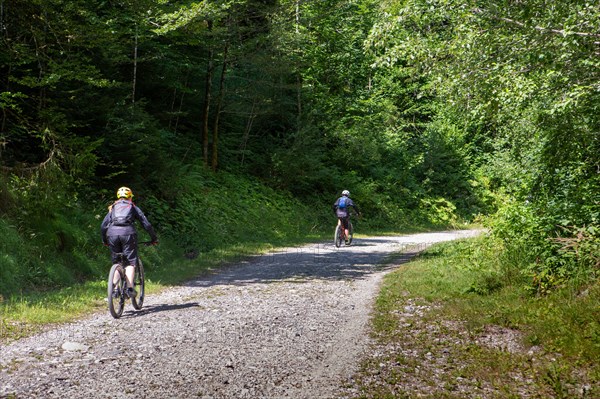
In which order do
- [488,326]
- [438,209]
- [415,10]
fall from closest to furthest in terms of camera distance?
[488,326] → [415,10] → [438,209]

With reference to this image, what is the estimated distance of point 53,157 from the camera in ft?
42.2

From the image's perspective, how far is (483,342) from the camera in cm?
699

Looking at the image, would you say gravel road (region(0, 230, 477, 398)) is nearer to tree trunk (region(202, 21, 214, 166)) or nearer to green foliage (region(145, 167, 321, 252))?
green foliage (region(145, 167, 321, 252))

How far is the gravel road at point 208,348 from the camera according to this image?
5.32 meters

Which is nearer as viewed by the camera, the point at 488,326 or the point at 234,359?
the point at 234,359

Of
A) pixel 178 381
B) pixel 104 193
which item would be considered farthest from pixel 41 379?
pixel 104 193

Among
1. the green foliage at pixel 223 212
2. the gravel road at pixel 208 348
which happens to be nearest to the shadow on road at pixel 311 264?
the gravel road at pixel 208 348

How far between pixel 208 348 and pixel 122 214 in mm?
3405

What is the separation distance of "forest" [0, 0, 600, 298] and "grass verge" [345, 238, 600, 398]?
2.35 feet

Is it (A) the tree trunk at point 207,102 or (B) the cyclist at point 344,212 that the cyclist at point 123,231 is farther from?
(A) the tree trunk at point 207,102

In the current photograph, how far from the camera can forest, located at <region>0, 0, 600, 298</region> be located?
950cm

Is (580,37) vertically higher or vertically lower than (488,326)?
higher

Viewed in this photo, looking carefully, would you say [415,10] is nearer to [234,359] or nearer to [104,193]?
[234,359]

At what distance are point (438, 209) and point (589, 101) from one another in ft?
84.7
